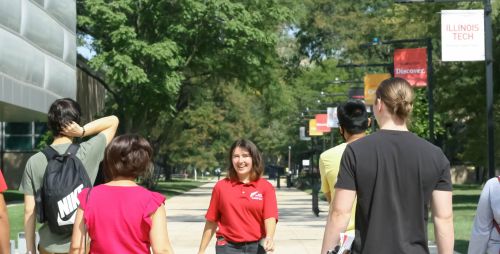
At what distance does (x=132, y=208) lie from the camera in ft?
17.7

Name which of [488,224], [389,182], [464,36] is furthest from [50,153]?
[464,36]

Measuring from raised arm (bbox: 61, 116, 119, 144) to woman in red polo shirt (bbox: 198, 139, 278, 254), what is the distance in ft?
5.67

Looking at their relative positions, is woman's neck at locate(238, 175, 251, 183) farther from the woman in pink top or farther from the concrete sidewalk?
the concrete sidewalk

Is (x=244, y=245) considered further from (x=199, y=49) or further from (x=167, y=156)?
(x=167, y=156)

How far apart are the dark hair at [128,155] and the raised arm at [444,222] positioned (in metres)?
1.47

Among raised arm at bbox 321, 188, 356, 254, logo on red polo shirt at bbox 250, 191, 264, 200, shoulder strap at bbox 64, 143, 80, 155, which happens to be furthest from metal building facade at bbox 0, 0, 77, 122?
raised arm at bbox 321, 188, 356, 254

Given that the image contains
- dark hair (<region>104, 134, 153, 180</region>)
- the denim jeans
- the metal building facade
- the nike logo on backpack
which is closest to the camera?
dark hair (<region>104, 134, 153, 180</region>)

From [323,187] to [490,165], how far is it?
15.0 meters

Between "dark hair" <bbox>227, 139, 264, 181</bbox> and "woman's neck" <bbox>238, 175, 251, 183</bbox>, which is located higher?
"dark hair" <bbox>227, 139, 264, 181</bbox>

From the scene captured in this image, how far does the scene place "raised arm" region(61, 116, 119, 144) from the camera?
22.4 feet

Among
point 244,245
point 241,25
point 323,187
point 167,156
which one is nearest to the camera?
point 323,187

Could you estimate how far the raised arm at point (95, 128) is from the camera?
6.82 meters

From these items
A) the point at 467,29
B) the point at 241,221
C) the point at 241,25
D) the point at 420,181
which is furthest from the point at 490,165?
the point at 241,25

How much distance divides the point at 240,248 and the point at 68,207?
2.20 m
